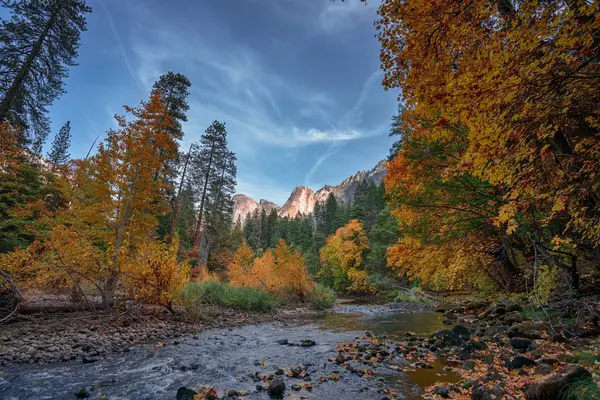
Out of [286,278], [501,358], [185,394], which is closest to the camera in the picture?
[185,394]

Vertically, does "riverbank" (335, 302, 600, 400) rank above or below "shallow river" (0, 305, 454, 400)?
above

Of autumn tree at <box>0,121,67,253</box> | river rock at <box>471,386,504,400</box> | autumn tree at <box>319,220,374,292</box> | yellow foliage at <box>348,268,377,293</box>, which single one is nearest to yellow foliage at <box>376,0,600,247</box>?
river rock at <box>471,386,504,400</box>

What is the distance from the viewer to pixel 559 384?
3.64 metres

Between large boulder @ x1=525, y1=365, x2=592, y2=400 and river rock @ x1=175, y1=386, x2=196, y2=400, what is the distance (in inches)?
221

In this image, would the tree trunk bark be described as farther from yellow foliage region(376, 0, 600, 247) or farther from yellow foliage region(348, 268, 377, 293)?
Answer: yellow foliage region(348, 268, 377, 293)

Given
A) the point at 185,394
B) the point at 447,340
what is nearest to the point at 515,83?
the point at 185,394

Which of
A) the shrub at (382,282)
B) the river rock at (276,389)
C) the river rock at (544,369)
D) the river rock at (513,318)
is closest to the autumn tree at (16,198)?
the river rock at (276,389)

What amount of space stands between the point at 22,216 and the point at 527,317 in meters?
25.1

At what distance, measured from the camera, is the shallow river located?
5.62 metres

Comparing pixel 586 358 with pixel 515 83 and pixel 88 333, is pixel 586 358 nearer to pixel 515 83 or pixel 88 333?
pixel 515 83

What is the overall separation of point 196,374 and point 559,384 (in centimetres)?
708

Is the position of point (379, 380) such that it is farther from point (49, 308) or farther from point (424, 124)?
point (49, 308)

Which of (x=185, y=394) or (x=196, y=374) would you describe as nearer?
(x=185, y=394)

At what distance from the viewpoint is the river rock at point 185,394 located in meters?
5.35
